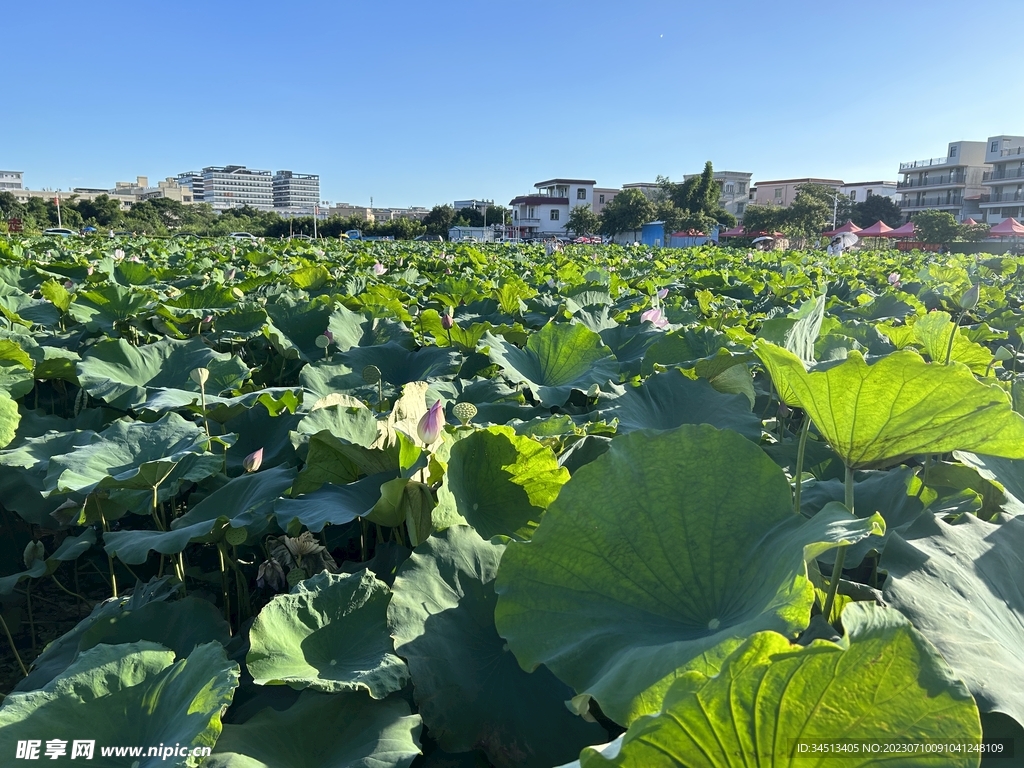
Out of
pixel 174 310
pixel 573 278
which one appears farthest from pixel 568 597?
pixel 573 278

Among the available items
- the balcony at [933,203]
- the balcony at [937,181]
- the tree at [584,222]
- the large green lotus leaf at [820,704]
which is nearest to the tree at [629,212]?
the tree at [584,222]

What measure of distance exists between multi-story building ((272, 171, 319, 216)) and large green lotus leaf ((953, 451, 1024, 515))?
136908mm

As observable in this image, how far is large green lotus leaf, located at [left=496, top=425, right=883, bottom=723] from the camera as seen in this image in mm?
623

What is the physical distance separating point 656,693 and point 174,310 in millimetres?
2781

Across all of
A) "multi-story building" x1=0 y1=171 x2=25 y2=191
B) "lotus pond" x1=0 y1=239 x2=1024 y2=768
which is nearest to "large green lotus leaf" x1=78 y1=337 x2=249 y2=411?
"lotus pond" x1=0 y1=239 x2=1024 y2=768

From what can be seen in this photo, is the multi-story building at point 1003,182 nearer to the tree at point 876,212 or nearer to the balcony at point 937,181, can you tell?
the balcony at point 937,181

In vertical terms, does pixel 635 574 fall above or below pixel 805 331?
below

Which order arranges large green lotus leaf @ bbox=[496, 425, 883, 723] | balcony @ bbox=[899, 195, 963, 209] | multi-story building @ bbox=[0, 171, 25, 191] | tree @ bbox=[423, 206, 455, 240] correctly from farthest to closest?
multi-story building @ bbox=[0, 171, 25, 191] < balcony @ bbox=[899, 195, 963, 209] < tree @ bbox=[423, 206, 455, 240] < large green lotus leaf @ bbox=[496, 425, 883, 723]

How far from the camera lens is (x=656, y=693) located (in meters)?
0.51

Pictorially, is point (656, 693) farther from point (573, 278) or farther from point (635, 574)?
point (573, 278)

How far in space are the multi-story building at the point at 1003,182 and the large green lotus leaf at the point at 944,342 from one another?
52934mm

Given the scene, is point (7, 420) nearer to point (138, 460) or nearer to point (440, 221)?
point (138, 460)

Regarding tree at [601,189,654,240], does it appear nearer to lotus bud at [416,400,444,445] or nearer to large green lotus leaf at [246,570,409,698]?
lotus bud at [416,400,444,445]

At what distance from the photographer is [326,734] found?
71 centimetres
